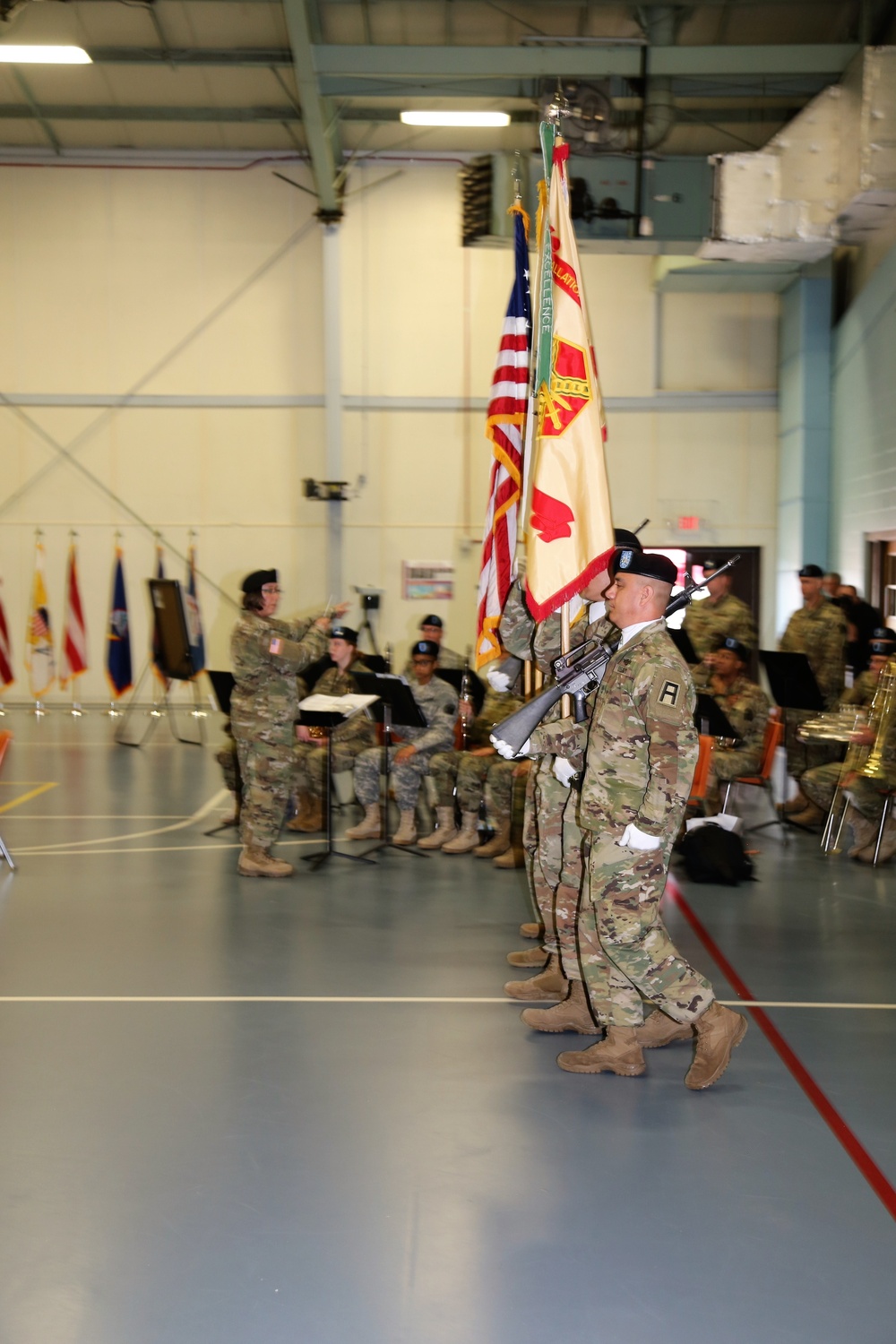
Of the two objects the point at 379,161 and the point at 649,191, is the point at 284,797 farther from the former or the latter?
the point at 379,161

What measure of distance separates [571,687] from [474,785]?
12.0 ft

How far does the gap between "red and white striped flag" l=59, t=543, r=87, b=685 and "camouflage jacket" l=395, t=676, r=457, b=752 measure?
9.16 metres

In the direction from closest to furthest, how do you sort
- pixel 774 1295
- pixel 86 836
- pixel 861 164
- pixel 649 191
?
1. pixel 774 1295
2. pixel 86 836
3. pixel 861 164
4. pixel 649 191

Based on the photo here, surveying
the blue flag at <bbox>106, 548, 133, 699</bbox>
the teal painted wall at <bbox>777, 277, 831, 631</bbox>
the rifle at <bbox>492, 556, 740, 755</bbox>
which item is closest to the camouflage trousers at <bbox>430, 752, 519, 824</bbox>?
the rifle at <bbox>492, 556, 740, 755</bbox>

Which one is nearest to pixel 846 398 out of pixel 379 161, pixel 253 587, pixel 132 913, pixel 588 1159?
pixel 379 161

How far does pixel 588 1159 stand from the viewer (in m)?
3.70

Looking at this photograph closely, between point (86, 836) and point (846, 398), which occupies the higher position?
point (846, 398)

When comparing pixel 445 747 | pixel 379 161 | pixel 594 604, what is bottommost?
pixel 445 747

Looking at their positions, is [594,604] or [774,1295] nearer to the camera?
[774,1295]

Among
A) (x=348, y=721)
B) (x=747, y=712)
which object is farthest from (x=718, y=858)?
(x=348, y=721)

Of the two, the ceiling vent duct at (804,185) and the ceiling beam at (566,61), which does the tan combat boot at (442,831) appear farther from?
the ceiling beam at (566,61)

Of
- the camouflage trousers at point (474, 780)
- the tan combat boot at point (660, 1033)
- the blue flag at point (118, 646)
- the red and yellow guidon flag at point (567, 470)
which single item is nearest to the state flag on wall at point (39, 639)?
the blue flag at point (118, 646)

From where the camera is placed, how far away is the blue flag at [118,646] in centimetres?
1616

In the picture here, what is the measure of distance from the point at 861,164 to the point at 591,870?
9777 mm
